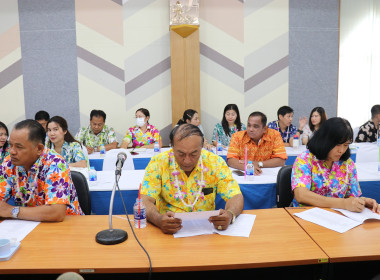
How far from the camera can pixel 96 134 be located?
18.7 feet

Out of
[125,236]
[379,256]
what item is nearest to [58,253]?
[125,236]

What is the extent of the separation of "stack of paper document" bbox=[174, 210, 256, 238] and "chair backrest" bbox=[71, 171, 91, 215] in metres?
0.88

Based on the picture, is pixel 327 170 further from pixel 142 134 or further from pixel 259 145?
pixel 142 134

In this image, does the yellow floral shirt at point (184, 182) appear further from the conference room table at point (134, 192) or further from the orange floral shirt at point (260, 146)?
the orange floral shirt at point (260, 146)

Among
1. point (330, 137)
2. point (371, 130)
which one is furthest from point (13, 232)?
point (371, 130)

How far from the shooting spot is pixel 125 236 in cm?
187

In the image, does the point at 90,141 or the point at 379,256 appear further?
the point at 90,141

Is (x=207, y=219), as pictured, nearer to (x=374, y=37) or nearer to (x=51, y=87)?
(x=51, y=87)

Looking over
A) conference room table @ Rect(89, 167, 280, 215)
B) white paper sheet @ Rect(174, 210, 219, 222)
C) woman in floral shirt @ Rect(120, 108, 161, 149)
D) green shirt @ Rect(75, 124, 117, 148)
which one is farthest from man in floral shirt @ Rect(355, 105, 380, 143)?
white paper sheet @ Rect(174, 210, 219, 222)

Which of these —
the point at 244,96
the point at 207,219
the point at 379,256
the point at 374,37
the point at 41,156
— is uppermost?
the point at 374,37

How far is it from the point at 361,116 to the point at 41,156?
6575mm

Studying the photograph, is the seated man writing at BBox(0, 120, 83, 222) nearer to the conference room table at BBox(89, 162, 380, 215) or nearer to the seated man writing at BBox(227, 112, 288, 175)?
the conference room table at BBox(89, 162, 380, 215)

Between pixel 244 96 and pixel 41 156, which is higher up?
pixel 244 96

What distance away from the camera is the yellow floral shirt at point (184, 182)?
7.43 ft
